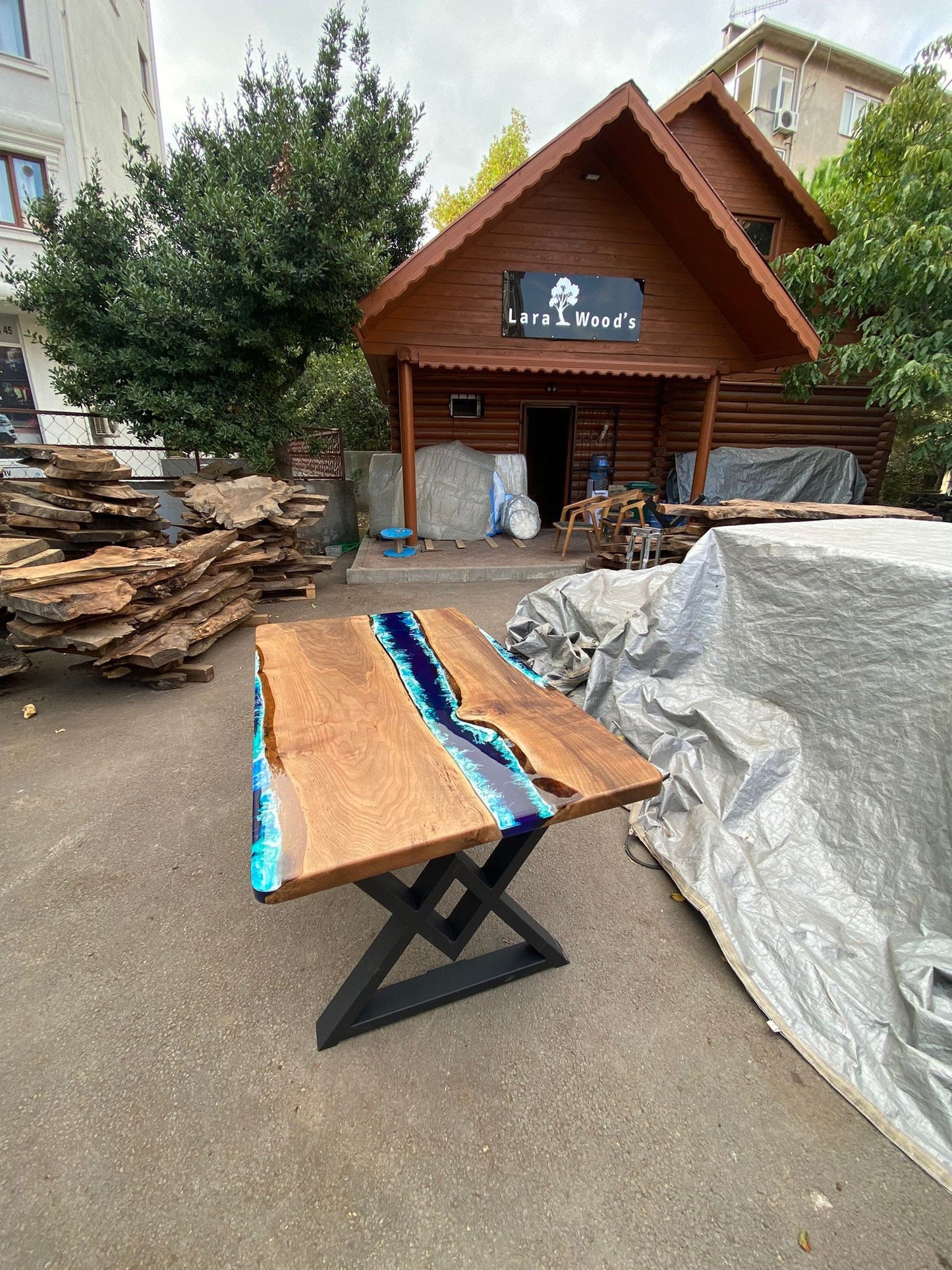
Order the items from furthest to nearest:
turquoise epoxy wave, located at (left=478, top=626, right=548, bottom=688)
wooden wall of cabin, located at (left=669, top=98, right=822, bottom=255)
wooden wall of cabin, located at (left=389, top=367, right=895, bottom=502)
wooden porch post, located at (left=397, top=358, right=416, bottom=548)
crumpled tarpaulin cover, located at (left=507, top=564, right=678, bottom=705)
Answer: wooden wall of cabin, located at (left=389, top=367, right=895, bottom=502) → wooden wall of cabin, located at (left=669, top=98, right=822, bottom=255) → wooden porch post, located at (left=397, top=358, right=416, bottom=548) → crumpled tarpaulin cover, located at (left=507, top=564, right=678, bottom=705) → turquoise epoxy wave, located at (left=478, top=626, right=548, bottom=688)

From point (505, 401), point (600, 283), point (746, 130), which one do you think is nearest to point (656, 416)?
point (505, 401)

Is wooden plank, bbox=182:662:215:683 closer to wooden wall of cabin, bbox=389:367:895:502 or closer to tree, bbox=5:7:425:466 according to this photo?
tree, bbox=5:7:425:466

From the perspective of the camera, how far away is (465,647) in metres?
2.45

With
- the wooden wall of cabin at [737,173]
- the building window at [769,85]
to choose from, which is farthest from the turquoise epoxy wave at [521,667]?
the building window at [769,85]

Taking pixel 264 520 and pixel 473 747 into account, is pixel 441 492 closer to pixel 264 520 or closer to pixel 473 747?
pixel 264 520

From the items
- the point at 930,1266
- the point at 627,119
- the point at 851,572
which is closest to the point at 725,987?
the point at 930,1266

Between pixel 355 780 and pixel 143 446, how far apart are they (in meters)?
8.69

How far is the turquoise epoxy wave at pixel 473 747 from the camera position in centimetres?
134

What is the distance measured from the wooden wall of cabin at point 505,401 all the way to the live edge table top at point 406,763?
26.0 ft

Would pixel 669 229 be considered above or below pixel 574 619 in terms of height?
above

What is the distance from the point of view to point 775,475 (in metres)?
10.0

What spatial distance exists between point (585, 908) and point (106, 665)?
3.49 m

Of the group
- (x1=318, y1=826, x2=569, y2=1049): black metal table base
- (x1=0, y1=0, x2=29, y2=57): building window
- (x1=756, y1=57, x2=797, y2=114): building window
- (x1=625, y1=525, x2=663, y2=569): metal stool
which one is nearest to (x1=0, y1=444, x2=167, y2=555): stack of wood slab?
(x1=318, y1=826, x2=569, y2=1049): black metal table base

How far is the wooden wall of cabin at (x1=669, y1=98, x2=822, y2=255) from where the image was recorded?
926cm
